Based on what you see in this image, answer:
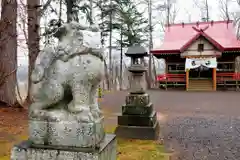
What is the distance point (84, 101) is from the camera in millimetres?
2320

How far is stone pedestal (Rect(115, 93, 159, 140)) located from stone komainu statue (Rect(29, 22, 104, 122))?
4.22 meters

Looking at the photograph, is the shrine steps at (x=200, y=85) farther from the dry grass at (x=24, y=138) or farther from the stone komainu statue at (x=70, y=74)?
the stone komainu statue at (x=70, y=74)

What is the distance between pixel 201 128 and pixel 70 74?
637 centimetres

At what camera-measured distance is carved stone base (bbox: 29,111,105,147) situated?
2242 mm

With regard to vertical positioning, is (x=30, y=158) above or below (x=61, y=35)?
below

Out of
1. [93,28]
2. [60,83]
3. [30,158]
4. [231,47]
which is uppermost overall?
[231,47]

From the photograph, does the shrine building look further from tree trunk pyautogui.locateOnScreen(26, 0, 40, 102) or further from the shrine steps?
tree trunk pyautogui.locateOnScreen(26, 0, 40, 102)

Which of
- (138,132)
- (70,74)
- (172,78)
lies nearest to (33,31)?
(138,132)

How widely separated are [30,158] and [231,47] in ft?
60.8

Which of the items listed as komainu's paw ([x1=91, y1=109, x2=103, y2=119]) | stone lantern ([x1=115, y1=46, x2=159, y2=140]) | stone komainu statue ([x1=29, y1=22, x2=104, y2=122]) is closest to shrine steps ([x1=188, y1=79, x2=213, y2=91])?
stone lantern ([x1=115, y1=46, x2=159, y2=140])

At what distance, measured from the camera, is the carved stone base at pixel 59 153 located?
2215 millimetres

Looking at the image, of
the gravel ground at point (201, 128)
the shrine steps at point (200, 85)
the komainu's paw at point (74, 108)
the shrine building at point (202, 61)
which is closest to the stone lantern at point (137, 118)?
the gravel ground at point (201, 128)

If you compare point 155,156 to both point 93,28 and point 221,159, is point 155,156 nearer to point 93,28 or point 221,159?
point 221,159

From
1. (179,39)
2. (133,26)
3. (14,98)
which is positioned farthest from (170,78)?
(14,98)
